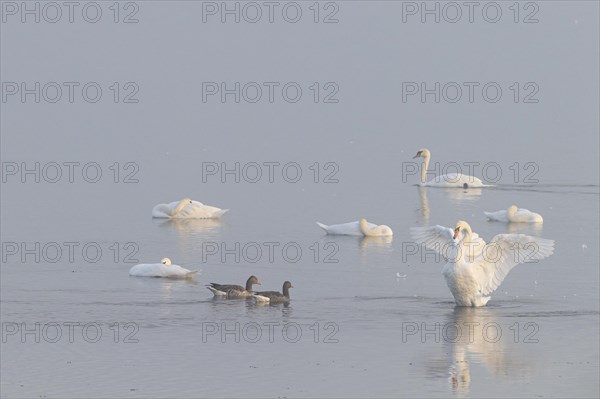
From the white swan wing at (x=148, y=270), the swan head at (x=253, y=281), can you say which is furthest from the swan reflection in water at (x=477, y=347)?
the white swan wing at (x=148, y=270)

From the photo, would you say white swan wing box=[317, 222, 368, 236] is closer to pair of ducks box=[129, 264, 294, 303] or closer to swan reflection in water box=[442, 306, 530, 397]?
pair of ducks box=[129, 264, 294, 303]

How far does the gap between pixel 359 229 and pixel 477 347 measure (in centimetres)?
811

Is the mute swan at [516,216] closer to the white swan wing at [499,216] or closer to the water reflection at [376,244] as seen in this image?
the white swan wing at [499,216]

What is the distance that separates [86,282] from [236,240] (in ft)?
13.8

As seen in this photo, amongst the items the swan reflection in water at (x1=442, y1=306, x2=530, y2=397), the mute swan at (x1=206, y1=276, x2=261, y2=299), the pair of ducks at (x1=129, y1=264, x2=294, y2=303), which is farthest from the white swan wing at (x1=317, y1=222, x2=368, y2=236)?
the swan reflection in water at (x1=442, y1=306, x2=530, y2=397)

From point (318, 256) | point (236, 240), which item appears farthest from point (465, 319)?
point (236, 240)

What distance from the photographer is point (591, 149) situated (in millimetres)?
39438

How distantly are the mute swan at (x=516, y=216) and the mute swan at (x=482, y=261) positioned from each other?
21.7ft

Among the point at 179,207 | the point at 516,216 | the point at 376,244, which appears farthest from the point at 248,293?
the point at 516,216

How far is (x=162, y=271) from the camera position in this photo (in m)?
19.8

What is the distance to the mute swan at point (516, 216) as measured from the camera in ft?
83.5

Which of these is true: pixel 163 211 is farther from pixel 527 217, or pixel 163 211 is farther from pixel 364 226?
pixel 527 217

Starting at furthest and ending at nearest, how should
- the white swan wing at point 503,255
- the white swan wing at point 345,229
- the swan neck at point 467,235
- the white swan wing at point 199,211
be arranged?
the white swan wing at point 199,211
the white swan wing at point 345,229
the swan neck at point 467,235
the white swan wing at point 503,255

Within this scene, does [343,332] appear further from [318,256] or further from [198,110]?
[198,110]
